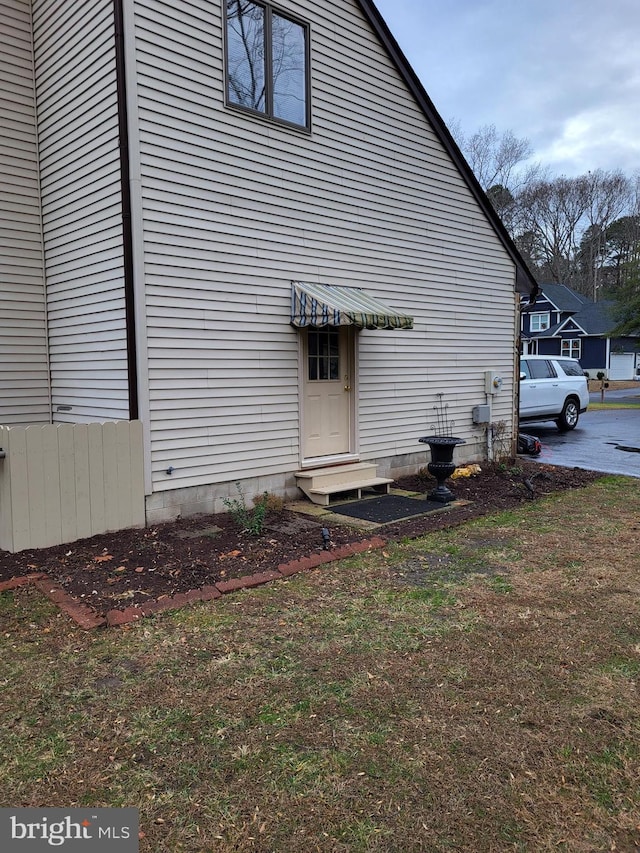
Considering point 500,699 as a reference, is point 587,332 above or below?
above

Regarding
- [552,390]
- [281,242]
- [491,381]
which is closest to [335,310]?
[281,242]

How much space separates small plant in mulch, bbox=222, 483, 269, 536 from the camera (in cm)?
591

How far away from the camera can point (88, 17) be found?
630 cm

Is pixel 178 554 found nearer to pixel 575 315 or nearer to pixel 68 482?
pixel 68 482

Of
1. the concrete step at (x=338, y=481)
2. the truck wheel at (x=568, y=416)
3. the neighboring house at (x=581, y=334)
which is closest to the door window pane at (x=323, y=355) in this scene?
the concrete step at (x=338, y=481)

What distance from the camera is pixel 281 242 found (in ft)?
23.6

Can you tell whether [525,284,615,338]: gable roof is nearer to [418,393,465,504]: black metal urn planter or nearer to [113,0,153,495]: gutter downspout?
[418,393,465,504]: black metal urn planter

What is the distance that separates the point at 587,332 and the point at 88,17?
42.3m

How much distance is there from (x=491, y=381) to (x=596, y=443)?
455 cm

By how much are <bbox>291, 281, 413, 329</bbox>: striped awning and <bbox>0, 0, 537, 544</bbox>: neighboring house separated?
0.04m

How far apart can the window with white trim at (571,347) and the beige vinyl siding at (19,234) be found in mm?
42726

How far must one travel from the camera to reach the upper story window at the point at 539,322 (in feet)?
147

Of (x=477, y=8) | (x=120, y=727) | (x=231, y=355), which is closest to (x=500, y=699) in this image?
(x=120, y=727)

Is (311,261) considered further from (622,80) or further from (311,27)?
(622,80)
